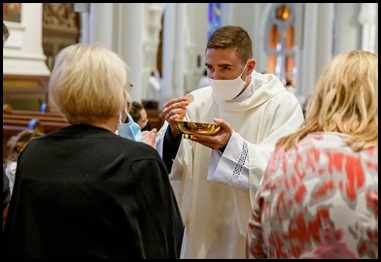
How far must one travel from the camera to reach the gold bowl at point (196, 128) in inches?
121

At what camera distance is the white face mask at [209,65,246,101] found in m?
3.41

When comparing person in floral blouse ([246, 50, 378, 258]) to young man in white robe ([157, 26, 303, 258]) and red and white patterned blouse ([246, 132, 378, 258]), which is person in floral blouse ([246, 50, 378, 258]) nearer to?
red and white patterned blouse ([246, 132, 378, 258])

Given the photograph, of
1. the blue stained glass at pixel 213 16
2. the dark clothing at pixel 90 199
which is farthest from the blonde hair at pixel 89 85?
the blue stained glass at pixel 213 16

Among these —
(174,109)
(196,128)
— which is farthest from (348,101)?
(174,109)

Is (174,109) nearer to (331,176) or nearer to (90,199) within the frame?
(90,199)

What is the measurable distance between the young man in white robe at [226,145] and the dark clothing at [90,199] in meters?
0.91

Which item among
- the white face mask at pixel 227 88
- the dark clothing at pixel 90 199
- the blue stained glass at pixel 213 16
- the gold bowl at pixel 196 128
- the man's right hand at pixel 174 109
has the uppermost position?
the blue stained glass at pixel 213 16

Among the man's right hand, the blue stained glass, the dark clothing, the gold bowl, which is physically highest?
the blue stained glass

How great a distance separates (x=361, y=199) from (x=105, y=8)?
23.3 feet

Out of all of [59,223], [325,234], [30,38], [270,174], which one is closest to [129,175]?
[59,223]

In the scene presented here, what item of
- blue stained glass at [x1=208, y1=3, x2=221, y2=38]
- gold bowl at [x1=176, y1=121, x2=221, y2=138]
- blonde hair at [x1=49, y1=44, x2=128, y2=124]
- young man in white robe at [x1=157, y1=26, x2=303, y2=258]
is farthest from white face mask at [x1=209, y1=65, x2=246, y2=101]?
blue stained glass at [x1=208, y1=3, x2=221, y2=38]

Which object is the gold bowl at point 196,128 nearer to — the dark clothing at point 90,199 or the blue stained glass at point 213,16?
the dark clothing at point 90,199

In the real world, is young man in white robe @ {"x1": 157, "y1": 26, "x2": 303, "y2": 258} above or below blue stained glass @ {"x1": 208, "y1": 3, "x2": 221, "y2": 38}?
below

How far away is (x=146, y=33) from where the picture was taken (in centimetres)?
1884
